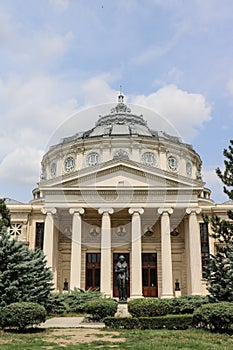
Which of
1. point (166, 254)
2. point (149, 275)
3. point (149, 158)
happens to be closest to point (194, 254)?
point (166, 254)

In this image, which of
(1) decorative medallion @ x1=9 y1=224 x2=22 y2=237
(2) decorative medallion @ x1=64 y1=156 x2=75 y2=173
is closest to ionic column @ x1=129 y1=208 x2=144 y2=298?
(1) decorative medallion @ x1=9 y1=224 x2=22 y2=237

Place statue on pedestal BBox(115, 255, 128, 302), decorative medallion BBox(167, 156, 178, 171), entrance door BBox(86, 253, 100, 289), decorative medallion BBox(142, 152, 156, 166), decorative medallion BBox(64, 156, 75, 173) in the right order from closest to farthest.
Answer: statue on pedestal BBox(115, 255, 128, 302) → entrance door BBox(86, 253, 100, 289) → decorative medallion BBox(142, 152, 156, 166) → decorative medallion BBox(167, 156, 178, 171) → decorative medallion BBox(64, 156, 75, 173)

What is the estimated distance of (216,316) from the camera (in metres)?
14.8

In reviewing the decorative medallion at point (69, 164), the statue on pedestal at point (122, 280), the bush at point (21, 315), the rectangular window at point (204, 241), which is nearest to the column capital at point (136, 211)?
the rectangular window at point (204, 241)

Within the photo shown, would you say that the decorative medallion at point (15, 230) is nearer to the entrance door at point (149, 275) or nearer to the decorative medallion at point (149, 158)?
the entrance door at point (149, 275)

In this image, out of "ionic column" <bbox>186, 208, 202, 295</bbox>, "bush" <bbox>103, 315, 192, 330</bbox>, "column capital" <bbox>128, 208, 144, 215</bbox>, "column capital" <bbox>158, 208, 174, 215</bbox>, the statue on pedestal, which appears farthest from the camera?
"column capital" <bbox>158, 208, 174, 215</bbox>

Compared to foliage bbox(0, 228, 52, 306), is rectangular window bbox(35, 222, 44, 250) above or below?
above

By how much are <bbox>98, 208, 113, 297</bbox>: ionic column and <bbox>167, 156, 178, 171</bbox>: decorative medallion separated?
48.3 ft

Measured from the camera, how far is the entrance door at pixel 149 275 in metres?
38.1

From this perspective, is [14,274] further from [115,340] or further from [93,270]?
[93,270]

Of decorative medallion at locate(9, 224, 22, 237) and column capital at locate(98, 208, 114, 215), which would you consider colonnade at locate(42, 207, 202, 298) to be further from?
decorative medallion at locate(9, 224, 22, 237)

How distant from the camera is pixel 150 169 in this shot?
124 feet

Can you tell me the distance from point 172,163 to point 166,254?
16.1 m

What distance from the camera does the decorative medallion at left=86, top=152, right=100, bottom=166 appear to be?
1848 inches
